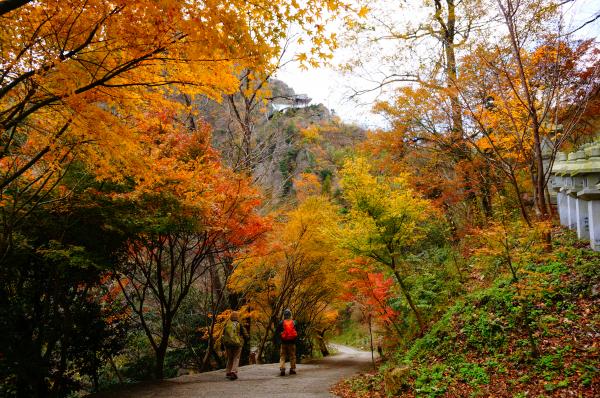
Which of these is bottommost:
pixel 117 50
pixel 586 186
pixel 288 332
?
pixel 288 332

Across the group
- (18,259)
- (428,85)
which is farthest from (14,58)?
(428,85)

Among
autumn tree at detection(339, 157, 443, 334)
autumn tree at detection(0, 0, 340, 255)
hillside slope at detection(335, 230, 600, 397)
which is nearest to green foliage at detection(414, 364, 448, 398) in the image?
hillside slope at detection(335, 230, 600, 397)

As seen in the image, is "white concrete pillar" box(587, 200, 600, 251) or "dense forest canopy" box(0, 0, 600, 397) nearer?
"dense forest canopy" box(0, 0, 600, 397)

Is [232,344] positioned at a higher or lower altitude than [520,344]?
lower

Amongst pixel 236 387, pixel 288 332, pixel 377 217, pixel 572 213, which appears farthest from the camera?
pixel 377 217

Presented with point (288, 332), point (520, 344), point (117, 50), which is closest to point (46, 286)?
point (288, 332)

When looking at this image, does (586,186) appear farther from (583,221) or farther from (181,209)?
(181,209)

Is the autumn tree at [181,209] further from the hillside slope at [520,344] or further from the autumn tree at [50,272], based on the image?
the hillside slope at [520,344]

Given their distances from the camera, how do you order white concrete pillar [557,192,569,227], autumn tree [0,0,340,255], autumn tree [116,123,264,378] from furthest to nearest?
1. white concrete pillar [557,192,569,227]
2. autumn tree [116,123,264,378]
3. autumn tree [0,0,340,255]

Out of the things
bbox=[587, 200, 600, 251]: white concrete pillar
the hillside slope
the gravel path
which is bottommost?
the gravel path

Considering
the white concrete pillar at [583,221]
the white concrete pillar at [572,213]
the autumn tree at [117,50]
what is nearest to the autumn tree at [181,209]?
the autumn tree at [117,50]

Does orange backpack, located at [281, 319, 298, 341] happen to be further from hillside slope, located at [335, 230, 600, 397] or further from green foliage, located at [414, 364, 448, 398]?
green foliage, located at [414, 364, 448, 398]

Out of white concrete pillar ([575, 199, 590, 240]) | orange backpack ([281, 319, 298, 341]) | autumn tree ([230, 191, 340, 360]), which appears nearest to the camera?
white concrete pillar ([575, 199, 590, 240])

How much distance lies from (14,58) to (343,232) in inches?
292
